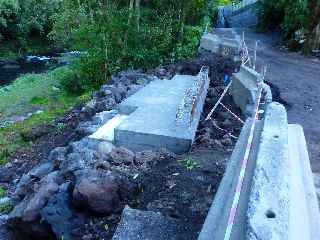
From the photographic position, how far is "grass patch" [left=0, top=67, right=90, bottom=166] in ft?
36.1

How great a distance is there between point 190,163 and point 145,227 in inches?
64.1

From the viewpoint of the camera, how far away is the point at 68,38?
1920 centimetres

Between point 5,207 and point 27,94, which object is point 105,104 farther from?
point 27,94

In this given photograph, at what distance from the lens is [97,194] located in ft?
15.2

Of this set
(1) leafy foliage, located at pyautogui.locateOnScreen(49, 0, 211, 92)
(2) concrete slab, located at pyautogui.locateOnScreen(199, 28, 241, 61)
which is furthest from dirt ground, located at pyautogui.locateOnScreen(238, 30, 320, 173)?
(1) leafy foliage, located at pyautogui.locateOnScreen(49, 0, 211, 92)

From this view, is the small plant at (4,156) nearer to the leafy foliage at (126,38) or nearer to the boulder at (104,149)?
the boulder at (104,149)

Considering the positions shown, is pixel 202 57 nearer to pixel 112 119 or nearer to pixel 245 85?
pixel 245 85

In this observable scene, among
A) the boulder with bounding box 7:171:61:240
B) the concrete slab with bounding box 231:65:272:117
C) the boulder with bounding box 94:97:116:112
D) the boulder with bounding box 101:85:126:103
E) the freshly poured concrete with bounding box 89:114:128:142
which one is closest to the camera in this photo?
the boulder with bounding box 7:171:61:240

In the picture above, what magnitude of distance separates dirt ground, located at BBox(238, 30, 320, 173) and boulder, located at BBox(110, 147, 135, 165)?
2.45 meters

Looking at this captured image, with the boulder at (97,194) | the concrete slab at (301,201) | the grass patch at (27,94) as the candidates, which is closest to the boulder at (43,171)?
the boulder at (97,194)

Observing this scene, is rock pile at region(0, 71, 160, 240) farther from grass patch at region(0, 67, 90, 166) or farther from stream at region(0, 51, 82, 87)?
stream at region(0, 51, 82, 87)

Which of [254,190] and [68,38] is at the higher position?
[254,190]

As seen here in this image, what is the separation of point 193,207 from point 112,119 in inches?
148

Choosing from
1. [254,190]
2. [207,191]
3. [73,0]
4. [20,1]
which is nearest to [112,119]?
[207,191]
